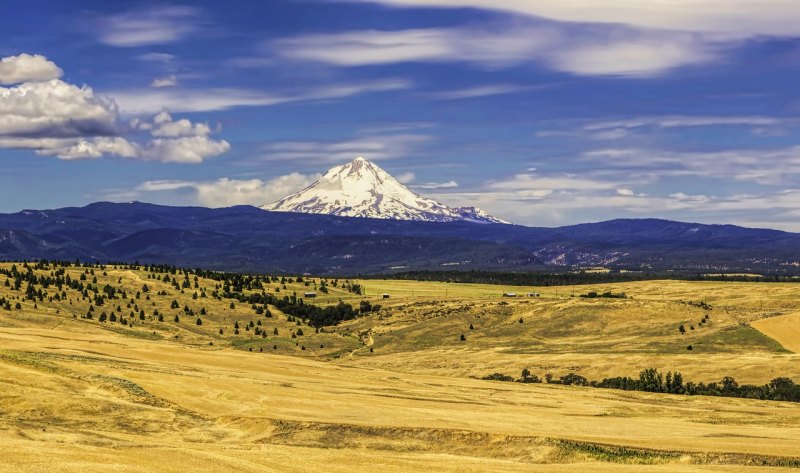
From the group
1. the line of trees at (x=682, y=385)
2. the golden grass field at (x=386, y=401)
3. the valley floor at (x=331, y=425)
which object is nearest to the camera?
the valley floor at (x=331, y=425)

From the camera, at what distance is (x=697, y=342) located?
127000mm

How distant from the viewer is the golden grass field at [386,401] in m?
49.9

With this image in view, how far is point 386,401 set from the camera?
7369 centimetres

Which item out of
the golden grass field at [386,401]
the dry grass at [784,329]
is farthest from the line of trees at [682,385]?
the dry grass at [784,329]

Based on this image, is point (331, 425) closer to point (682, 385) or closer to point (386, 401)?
point (386, 401)

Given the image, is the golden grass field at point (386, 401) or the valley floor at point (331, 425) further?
the golden grass field at point (386, 401)

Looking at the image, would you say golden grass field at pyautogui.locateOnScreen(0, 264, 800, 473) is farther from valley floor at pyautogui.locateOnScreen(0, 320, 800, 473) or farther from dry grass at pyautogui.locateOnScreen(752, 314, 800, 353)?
dry grass at pyautogui.locateOnScreen(752, 314, 800, 353)

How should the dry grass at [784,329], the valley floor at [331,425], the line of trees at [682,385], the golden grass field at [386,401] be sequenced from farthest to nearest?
1. the dry grass at [784,329]
2. the line of trees at [682,385]
3. the golden grass field at [386,401]
4. the valley floor at [331,425]

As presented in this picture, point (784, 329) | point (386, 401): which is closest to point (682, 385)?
point (784, 329)

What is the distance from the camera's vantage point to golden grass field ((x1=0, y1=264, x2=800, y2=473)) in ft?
164

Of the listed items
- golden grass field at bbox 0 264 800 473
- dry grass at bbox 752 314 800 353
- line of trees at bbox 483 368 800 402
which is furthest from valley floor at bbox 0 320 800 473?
dry grass at bbox 752 314 800 353

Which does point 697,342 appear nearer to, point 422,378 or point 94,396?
point 422,378

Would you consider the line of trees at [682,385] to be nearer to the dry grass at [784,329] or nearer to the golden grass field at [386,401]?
the golden grass field at [386,401]

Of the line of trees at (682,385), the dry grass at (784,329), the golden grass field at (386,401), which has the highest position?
the dry grass at (784,329)
